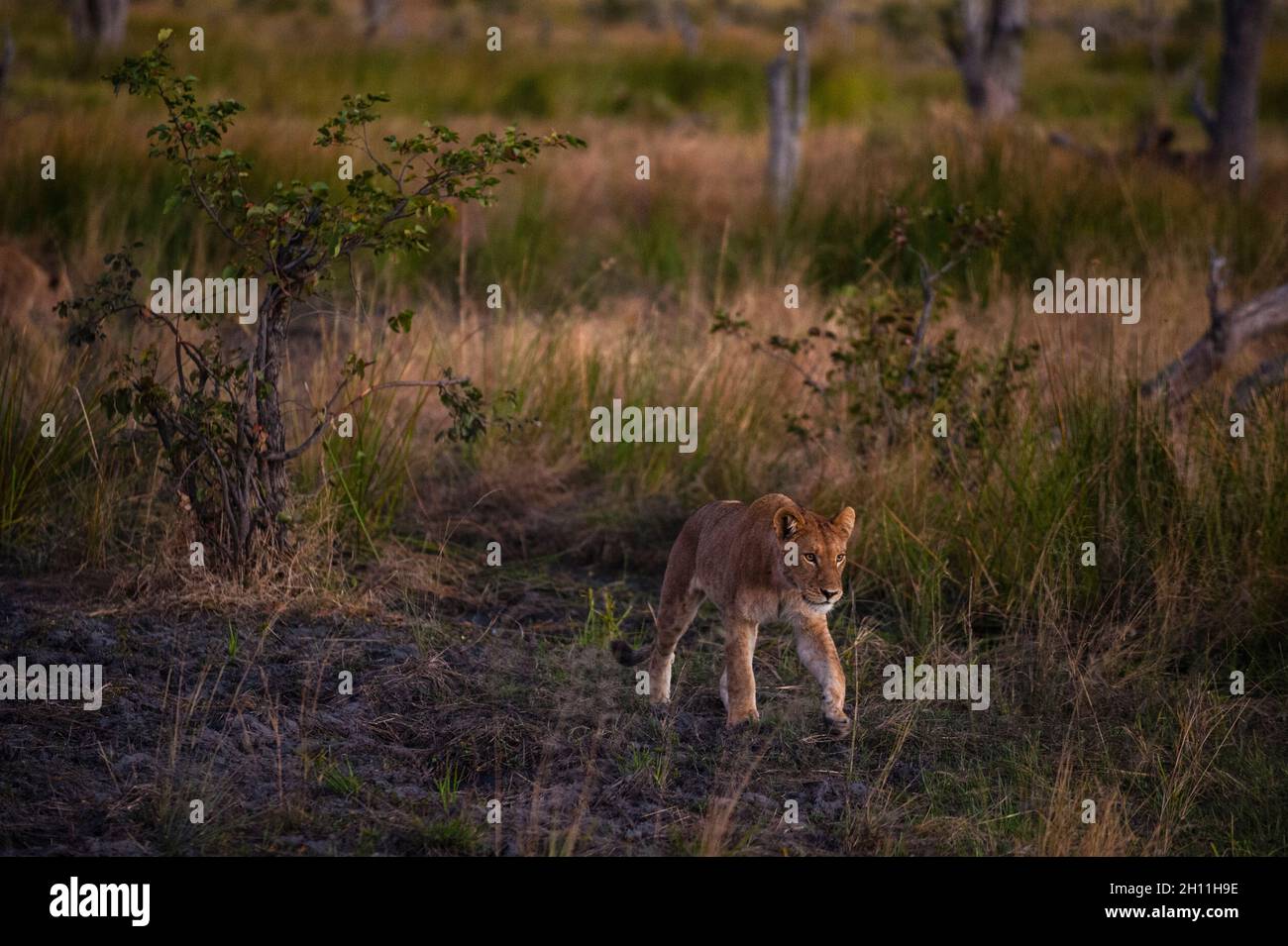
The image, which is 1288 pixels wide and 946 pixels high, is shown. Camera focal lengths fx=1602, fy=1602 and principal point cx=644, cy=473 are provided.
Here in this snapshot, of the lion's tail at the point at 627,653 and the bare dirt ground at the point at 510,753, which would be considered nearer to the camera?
the bare dirt ground at the point at 510,753

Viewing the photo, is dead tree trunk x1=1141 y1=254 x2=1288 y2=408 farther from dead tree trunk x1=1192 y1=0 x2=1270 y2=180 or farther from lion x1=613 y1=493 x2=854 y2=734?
dead tree trunk x1=1192 y1=0 x2=1270 y2=180

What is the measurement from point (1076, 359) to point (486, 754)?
11.2 ft

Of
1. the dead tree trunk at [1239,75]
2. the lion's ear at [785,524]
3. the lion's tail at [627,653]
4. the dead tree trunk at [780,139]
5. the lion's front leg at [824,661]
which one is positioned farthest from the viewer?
the dead tree trunk at [1239,75]

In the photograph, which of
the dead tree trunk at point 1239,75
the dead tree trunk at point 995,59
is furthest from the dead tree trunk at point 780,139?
the dead tree trunk at point 995,59

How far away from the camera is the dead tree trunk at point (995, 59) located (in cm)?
2009

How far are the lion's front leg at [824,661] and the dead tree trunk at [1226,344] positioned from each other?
9.88 feet

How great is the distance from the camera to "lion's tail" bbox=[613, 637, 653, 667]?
573 cm

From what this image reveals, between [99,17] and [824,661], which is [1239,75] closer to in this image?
[824,661]

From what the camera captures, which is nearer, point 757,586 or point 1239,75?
point 757,586

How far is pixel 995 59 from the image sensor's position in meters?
21.1

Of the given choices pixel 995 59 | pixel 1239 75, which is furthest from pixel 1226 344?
pixel 995 59

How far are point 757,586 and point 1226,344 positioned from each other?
4028 millimetres

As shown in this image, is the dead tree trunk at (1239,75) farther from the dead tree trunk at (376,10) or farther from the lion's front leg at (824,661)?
the dead tree trunk at (376,10)

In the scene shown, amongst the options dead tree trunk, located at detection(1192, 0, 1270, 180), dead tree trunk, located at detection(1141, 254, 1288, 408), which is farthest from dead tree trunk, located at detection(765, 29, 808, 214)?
dead tree trunk, located at detection(1141, 254, 1288, 408)
